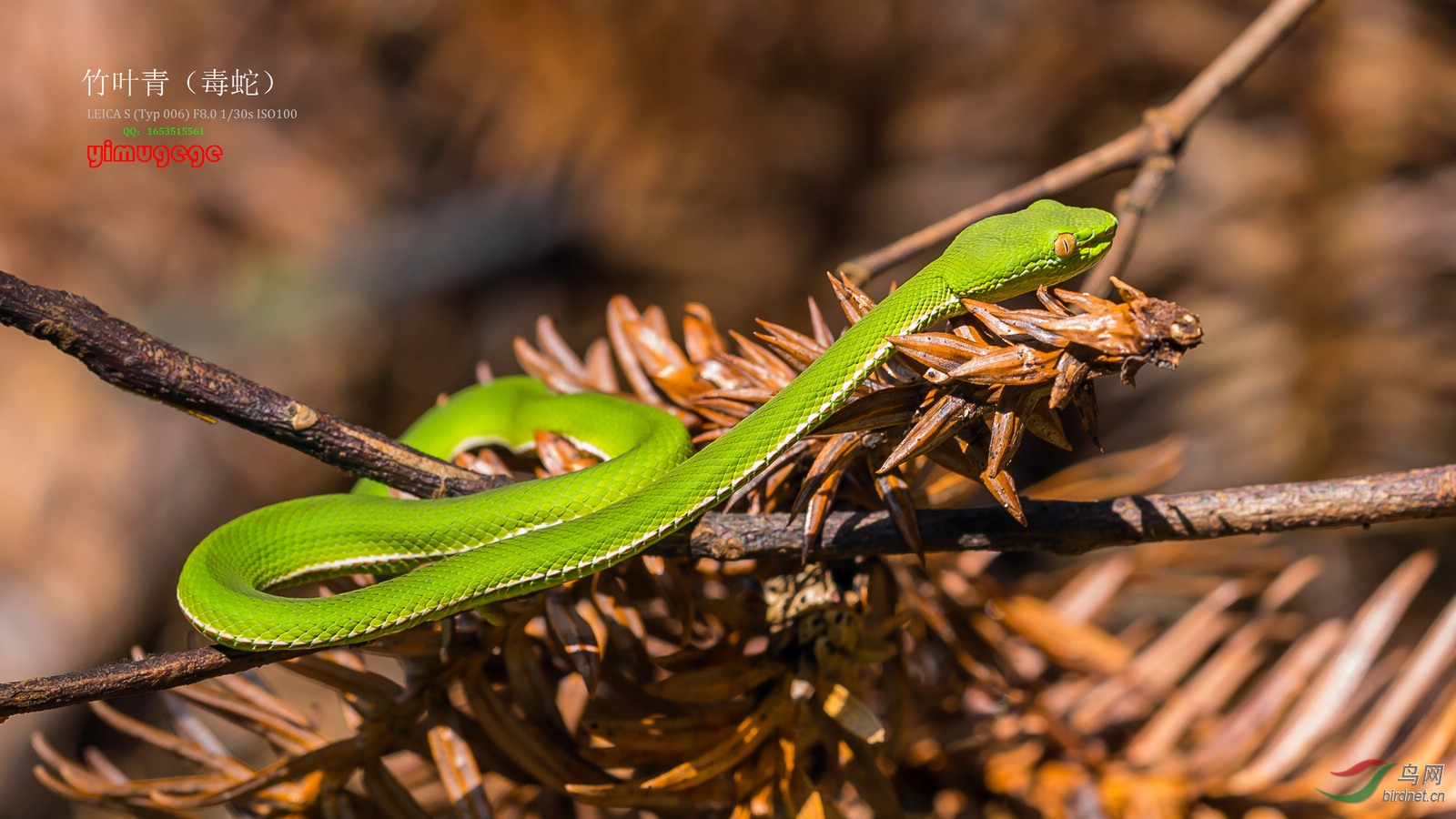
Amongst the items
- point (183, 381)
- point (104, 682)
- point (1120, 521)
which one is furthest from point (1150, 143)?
point (104, 682)

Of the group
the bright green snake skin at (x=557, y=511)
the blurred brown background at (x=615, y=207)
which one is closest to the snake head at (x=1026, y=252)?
the bright green snake skin at (x=557, y=511)

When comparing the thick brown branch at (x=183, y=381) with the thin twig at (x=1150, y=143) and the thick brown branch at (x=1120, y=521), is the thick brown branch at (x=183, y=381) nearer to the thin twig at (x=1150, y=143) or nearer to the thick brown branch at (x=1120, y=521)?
the thick brown branch at (x=1120, y=521)

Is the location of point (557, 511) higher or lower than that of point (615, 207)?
lower

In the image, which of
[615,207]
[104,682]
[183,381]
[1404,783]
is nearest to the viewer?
[104,682]

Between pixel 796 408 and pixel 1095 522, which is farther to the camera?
pixel 796 408

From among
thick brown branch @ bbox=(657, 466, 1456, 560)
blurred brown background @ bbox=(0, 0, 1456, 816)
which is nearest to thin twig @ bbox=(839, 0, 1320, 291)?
thick brown branch @ bbox=(657, 466, 1456, 560)

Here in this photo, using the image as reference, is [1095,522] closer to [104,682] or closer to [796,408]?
[796,408]
